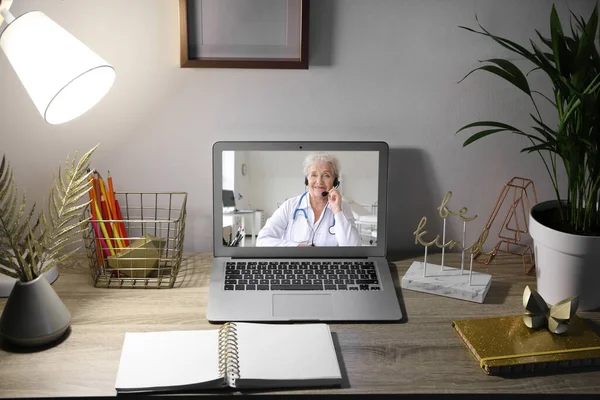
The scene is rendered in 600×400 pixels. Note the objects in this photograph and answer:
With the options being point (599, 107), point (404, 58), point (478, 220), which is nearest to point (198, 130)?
point (404, 58)

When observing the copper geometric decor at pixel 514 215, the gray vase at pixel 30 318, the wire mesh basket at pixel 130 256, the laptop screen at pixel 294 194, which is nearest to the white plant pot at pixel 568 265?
the copper geometric decor at pixel 514 215

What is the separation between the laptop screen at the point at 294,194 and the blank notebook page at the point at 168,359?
0.34 m

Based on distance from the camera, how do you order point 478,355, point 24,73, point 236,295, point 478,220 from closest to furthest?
point 478,355, point 24,73, point 236,295, point 478,220

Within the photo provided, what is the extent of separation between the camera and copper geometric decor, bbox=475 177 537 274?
1417 millimetres

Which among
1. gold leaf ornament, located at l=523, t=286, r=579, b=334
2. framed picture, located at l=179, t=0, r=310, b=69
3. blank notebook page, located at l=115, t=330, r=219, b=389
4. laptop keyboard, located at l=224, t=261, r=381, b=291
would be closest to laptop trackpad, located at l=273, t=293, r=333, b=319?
laptop keyboard, located at l=224, t=261, r=381, b=291

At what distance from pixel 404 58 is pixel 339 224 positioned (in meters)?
0.38

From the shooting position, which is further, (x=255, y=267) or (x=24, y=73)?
(x=255, y=267)

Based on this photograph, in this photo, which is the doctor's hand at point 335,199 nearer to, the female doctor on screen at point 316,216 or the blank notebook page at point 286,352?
the female doctor on screen at point 316,216

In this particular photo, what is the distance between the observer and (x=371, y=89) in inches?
53.2

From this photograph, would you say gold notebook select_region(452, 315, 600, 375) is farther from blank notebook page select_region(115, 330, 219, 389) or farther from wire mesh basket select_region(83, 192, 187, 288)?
wire mesh basket select_region(83, 192, 187, 288)

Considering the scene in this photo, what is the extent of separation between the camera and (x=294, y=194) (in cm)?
131

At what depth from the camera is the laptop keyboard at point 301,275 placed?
122cm

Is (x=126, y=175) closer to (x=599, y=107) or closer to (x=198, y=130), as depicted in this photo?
(x=198, y=130)

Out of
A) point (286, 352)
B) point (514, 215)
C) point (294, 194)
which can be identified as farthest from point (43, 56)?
point (514, 215)
